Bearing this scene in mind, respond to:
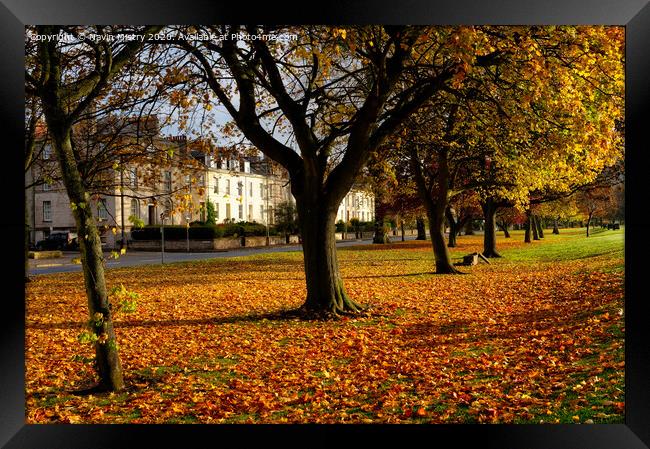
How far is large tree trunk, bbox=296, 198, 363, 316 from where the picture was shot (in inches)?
345

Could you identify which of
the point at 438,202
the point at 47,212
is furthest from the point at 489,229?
the point at 47,212

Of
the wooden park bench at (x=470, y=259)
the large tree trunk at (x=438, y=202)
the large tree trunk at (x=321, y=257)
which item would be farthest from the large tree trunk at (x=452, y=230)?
the large tree trunk at (x=321, y=257)

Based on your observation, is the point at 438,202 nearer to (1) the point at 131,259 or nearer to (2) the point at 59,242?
(2) the point at 59,242

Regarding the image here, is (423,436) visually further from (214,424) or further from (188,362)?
(188,362)

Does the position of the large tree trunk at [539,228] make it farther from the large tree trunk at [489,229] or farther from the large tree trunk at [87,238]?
the large tree trunk at [87,238]

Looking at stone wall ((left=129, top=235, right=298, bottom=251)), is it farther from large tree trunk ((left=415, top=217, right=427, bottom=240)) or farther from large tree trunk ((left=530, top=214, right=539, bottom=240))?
large tree trunk ((left=530, top=214, right=539, bottom=240))

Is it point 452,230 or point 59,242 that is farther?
point 452,230

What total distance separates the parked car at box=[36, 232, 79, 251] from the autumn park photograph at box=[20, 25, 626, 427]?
0.20 feet

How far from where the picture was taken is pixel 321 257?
8805 mm

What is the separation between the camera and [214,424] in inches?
176

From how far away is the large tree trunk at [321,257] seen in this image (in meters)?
8.77

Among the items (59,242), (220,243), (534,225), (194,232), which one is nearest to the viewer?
(59,242)
